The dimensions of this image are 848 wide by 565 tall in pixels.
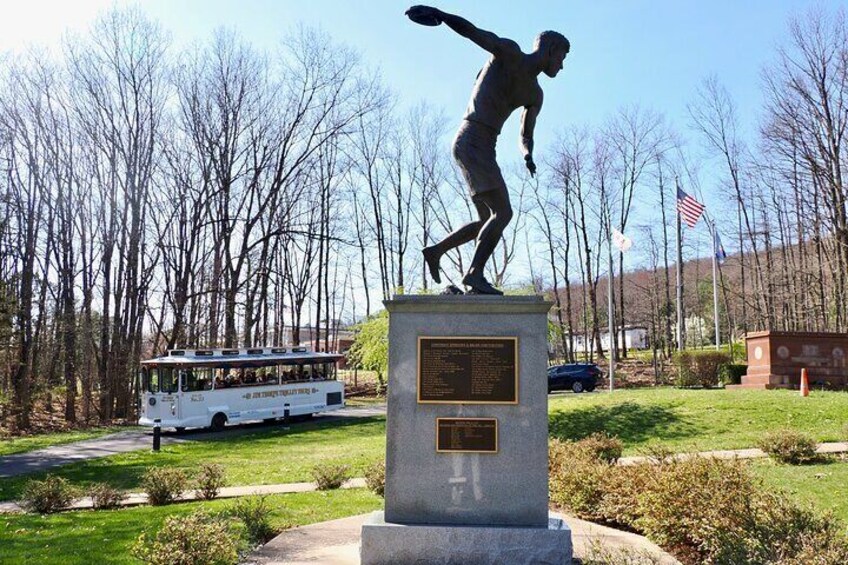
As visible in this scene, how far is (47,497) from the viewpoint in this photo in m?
10.2

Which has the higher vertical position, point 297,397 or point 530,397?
point 530,397

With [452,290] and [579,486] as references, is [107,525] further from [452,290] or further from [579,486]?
[579,486]

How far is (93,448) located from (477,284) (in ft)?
59.8

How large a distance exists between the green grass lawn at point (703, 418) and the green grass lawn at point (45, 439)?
646 inches

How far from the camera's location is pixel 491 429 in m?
5.79

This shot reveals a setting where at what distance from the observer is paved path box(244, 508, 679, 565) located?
5836 millimetres

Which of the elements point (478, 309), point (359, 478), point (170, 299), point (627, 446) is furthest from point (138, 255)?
point (478, 309)

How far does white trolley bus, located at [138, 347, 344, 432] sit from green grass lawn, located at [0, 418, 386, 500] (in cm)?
112

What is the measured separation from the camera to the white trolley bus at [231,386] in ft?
78.1

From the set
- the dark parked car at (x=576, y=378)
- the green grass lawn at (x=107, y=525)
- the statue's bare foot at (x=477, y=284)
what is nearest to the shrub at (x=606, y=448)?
the green grass lawn at (x=107, y=525)

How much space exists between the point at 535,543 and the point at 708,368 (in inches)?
1017

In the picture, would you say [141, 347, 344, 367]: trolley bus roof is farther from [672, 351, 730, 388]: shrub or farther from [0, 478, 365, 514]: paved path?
[672, 351, 730, 388]: shrub

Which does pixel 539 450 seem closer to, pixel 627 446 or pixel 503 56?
pixel 503 56

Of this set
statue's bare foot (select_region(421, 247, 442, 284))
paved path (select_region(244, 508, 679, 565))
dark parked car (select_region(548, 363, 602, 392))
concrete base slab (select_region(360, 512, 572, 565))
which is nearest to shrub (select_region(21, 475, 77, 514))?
paved path (select_region(244, 508, 679, 565))
